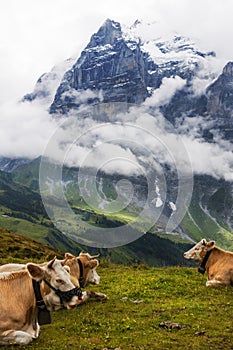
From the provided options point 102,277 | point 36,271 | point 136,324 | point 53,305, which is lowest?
point 102,277

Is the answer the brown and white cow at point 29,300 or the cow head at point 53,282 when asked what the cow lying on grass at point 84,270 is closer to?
the brown and white cow at point 29,300

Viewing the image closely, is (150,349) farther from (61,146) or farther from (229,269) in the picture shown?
(61,146)

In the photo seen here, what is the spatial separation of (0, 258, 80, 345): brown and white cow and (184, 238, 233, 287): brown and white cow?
11.2m

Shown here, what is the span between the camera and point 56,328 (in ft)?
44.2

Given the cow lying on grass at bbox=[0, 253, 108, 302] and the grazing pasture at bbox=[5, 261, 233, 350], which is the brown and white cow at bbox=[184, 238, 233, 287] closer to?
the grazing pasture at bbox=[5, 261, 233, 350]

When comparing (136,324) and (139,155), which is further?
(139,155)

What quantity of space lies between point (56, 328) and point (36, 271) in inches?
146

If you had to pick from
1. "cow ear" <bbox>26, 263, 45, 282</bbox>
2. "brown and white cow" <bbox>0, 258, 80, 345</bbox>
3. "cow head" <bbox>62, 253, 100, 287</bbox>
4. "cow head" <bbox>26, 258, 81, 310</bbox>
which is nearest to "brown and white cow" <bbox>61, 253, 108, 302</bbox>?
"cow head" <bbox>62, 253, 100, 287</bbox>

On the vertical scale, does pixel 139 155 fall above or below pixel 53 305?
above

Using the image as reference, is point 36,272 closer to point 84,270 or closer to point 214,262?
point 84,270

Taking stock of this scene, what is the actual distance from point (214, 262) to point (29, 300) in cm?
1284

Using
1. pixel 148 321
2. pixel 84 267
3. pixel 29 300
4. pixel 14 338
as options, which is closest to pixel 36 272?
pixel 29 300

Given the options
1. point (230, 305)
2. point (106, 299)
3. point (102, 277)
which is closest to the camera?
point (230, 305)

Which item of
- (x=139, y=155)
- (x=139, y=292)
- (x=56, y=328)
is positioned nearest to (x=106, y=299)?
(x=139, y=292)
